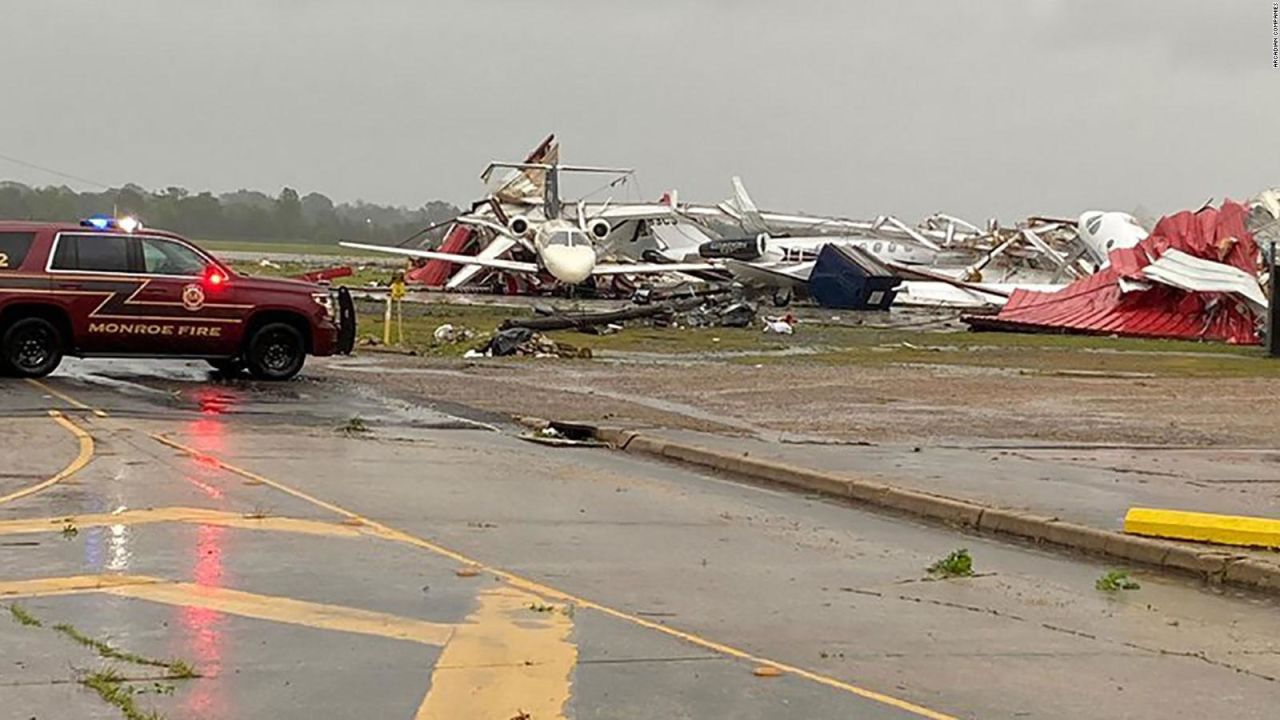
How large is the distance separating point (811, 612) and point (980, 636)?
88 cm

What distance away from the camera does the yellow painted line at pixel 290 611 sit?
778 cm

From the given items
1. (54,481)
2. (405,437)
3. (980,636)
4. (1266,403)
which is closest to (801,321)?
(1266,403)

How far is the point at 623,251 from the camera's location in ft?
245

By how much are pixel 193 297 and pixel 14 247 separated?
2.21 meters

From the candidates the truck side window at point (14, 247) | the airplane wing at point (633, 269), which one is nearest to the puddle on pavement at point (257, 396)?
the truck side window at point (14, 247)

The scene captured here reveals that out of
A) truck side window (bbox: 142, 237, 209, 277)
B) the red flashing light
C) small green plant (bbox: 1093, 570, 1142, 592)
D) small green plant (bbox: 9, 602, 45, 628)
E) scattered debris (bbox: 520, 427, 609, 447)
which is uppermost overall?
truck side window (bbox: 142, 237, 209, 277)

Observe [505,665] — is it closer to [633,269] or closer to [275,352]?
[275,352]

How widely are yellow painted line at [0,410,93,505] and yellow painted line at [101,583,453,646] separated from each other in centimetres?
337

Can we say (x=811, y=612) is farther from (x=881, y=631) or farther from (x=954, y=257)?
(x=954, y=257)

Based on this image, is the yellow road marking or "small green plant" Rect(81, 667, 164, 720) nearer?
"small green plant" Rect(81, 667, 164, 720)

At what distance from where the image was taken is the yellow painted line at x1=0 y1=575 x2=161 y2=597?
8289 millimetres

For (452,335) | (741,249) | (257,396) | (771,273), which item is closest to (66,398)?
(257,396)

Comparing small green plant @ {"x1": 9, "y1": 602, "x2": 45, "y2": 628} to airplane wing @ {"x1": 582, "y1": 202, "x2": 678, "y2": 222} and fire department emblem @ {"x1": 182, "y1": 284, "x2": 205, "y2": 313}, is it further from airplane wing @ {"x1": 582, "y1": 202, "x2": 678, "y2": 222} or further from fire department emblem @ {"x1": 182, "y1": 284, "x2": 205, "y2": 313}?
airplane wing @ {"x1": 582, "y1": 202, "x2": 678, "y2": 222}

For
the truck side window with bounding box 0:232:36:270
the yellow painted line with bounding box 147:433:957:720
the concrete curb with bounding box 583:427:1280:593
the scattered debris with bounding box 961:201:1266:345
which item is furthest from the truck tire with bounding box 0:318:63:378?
the scattered debris with bounding box 961:201:1266:345
